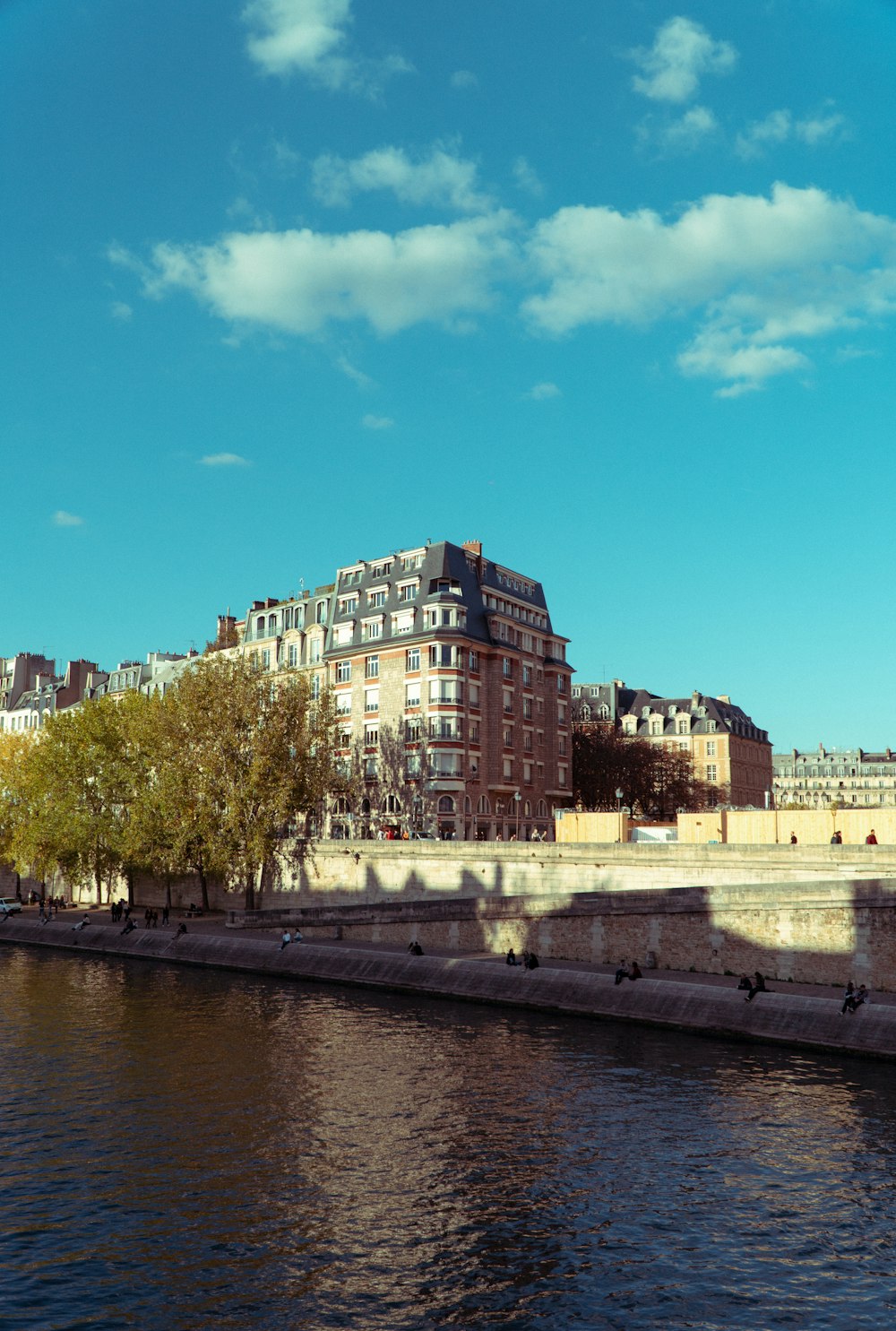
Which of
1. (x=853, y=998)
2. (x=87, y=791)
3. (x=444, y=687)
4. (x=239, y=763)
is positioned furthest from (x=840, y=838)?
(x=87, y=791)

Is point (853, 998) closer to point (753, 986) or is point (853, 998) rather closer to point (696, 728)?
point (753, 986)

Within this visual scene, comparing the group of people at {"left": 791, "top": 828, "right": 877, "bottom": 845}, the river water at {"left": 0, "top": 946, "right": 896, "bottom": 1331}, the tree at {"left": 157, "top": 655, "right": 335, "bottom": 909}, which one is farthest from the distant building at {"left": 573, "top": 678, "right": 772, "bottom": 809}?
the river water at {"left": 0, "top": 946, "right": 896, "bottom": 1331}

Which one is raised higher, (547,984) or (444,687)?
(444,687)

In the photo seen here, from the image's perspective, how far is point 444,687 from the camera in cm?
7488

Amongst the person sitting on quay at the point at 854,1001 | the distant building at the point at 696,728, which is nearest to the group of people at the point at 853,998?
the person sitting on quay at the point at 854,1001

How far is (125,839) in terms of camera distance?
70.4 metres

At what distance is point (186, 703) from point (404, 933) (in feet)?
73.0

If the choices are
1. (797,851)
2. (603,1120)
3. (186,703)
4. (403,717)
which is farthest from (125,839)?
(603,1120)

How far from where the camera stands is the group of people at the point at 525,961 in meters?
42.6

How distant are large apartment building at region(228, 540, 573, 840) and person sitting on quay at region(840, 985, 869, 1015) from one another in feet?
135

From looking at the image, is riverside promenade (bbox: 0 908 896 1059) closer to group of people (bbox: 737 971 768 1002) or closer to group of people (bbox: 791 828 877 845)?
group of people (bbox: 737 971 768 1002)

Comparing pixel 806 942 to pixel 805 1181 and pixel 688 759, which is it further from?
pixel 688 759

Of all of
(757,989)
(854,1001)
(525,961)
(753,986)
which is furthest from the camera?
(525,961)

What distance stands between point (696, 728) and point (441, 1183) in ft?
376
